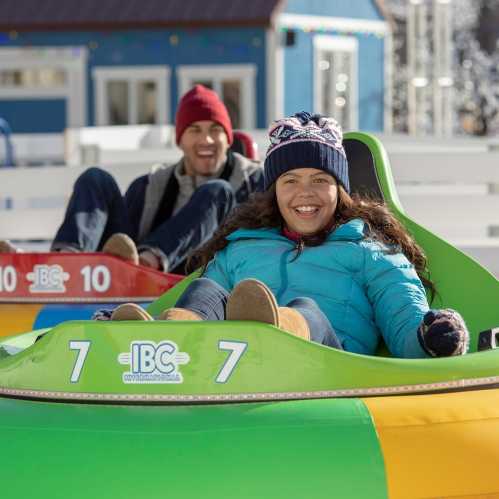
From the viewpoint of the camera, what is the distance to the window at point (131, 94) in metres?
25.3

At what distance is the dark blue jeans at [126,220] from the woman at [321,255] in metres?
1.72

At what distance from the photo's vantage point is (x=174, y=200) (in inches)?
297

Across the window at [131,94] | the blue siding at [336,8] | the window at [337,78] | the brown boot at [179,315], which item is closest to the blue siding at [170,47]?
the window at [131,94]

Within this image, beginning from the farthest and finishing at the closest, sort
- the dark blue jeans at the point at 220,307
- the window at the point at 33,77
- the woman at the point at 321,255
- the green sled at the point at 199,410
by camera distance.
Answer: the window at the point at 33,77 → the woman at the point at 321,255 → the dark blue jeans at the point at 220,307 → the green sled at the point at 199,410

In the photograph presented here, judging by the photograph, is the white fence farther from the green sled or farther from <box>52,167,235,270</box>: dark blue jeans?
the green sled

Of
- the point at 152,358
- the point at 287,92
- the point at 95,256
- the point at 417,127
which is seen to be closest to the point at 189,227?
the point at 95,256

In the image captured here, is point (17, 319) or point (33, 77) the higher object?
point (33, 77)

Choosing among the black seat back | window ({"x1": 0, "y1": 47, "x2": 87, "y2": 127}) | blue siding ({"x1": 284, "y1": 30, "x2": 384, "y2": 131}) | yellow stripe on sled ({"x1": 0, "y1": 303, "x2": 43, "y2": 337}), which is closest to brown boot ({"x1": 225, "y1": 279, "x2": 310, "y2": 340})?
the black seat back

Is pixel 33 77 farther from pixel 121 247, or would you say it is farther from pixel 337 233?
pixel 337 233

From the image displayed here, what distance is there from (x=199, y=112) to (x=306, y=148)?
8.97 ft

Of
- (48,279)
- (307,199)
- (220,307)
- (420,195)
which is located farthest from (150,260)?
(420,195)

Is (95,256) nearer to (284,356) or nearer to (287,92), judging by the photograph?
(284,356)

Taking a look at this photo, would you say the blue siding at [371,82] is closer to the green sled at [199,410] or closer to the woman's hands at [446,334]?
the woman's hands at [446,334]

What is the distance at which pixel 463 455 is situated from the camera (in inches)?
156
